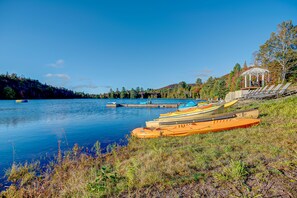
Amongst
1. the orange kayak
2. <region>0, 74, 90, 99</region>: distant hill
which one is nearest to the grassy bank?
the orange kayak

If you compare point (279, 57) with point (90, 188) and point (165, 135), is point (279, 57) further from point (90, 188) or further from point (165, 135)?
point (90, 188)

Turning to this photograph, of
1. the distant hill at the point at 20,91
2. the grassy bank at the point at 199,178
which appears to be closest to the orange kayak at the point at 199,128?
the grassy bank at the point at 199,178

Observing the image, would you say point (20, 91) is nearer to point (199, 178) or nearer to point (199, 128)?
point (199, 128)

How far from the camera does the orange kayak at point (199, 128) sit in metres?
8.35

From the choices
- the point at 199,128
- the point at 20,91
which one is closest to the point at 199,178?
the point at 199,128

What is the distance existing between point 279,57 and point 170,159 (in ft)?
102

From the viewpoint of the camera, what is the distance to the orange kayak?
8352 millimetres

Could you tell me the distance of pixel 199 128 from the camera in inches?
331

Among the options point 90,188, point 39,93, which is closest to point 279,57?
point 90,188

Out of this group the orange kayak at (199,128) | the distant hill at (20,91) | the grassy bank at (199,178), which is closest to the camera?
the grassy bank at (199,178)

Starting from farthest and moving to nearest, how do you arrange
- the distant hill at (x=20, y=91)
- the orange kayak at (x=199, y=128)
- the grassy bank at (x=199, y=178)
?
the distant hill at (x=20, y=91) < the orange kayak at (x=199, y=128) < the grassy bank at (x=199, y=178)

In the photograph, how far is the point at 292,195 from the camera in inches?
102

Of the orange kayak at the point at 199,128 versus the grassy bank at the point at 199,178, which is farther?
the orange kayak at the point at 199,128

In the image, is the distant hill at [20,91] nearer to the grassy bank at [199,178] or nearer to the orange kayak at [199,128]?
the orange kayak at [199,128]
